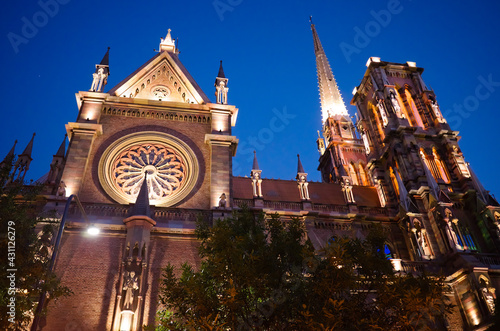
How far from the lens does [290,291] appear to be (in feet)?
38.2

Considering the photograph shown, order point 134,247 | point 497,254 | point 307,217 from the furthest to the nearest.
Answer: point 307,217 → point 497,254 → point 134,247

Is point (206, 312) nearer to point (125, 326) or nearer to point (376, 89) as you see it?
point (125, 326)

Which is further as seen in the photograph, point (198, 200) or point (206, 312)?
point (198, 200)

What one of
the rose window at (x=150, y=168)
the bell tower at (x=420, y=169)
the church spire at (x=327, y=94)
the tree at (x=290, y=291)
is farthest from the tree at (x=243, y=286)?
the church spire at (x=327, y=94)

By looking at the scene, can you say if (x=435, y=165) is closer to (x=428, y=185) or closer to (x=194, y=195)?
(x=428, y=185)

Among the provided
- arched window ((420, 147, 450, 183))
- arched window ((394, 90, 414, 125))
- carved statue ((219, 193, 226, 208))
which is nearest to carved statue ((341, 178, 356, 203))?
arched window ((420, 147, 450, 183))

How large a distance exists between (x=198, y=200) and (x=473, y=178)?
19386mm

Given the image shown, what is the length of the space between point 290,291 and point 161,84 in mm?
21191

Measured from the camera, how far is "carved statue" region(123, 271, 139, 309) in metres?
17.0

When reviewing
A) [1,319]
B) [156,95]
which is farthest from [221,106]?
[1,319]

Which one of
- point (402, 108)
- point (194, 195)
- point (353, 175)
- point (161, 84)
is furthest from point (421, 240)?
point (161, 84)

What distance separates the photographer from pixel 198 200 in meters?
22.6

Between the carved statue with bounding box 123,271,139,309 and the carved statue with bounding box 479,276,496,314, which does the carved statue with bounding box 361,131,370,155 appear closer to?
the carved statue with bounding box 479,276,496,314

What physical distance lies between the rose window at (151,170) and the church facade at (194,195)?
0.23 ft
